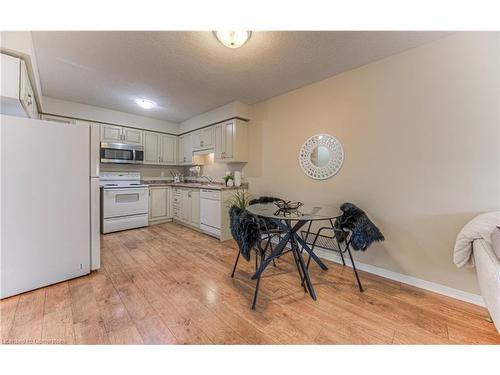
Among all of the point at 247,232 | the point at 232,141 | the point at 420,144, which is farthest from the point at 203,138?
the point at 420,144

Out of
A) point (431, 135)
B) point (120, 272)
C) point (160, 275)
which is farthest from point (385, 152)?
point (120, 272)

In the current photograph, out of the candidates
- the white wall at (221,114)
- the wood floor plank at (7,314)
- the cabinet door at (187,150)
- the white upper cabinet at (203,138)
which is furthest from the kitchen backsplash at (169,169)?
the wood floor plank at (7,314)

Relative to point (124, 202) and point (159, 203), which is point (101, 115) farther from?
point (159, 203)

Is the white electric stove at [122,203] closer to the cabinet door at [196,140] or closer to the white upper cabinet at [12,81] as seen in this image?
the cabinet door at [196,140]

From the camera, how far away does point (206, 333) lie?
1.34 metres

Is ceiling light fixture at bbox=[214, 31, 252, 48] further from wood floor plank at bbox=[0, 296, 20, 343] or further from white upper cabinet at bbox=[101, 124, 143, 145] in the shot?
white upper cabinet at bbox=[101, 124, 143, 145]

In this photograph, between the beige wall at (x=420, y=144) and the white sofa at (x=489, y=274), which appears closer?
the white sofa at (x=489, y=274)

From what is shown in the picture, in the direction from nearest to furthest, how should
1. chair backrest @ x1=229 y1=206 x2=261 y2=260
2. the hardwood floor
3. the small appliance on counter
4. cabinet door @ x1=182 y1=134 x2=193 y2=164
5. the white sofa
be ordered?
the white sofa, the hardwood floor, chair backrest @ x1=229 y1=206 x2=261 y2=260, cabinet door @ x1=182 y1=134 x2=193 y2=164, the small appliance on counter

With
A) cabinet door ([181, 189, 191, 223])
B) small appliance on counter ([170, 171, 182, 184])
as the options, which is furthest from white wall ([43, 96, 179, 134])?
cabinet door ([181, 189, 191, 223])

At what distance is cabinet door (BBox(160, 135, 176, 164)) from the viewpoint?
4.77 metres

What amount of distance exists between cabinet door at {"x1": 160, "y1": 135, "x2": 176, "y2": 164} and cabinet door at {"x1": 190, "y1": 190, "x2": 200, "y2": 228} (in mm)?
1486

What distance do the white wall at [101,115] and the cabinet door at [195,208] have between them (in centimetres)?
199

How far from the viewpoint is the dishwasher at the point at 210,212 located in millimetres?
3369

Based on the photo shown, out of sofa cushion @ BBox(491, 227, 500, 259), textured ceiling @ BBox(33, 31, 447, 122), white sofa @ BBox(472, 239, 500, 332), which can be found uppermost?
textured ceiling @ BBox(33, 31, 447, 122)
